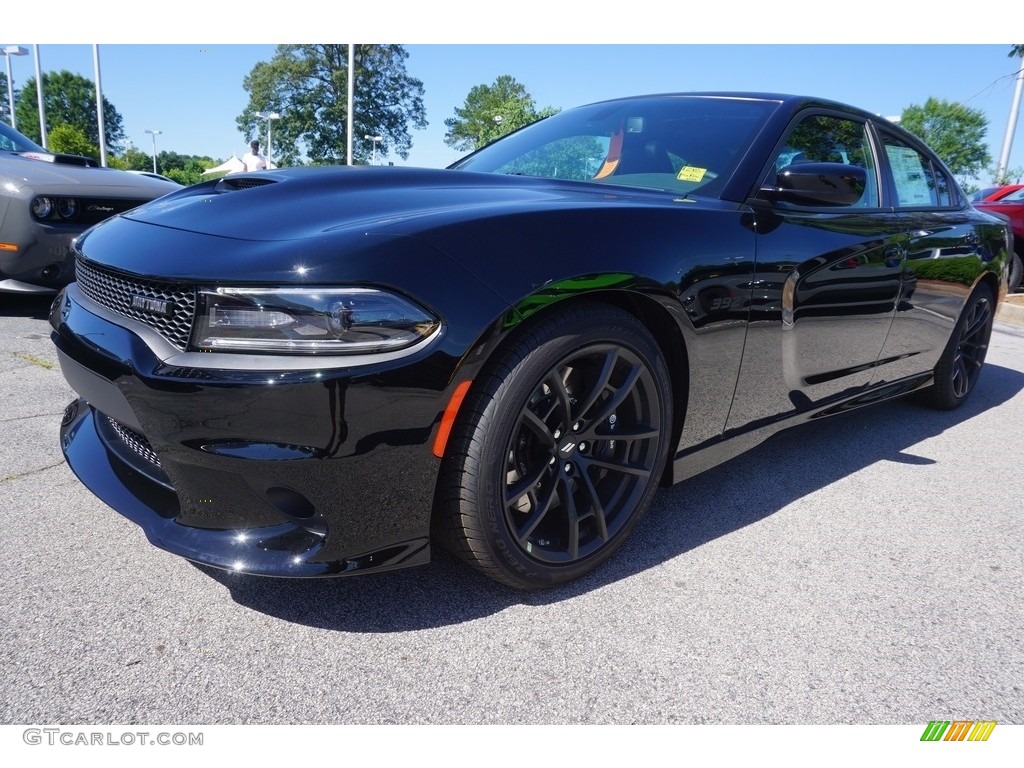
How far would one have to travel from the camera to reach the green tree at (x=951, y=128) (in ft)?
156

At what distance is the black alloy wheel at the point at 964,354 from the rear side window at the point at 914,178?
65cm

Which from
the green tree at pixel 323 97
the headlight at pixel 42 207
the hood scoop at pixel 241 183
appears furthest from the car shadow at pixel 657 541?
the green tree at pixel 323 97

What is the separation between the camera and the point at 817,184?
87.0 inches

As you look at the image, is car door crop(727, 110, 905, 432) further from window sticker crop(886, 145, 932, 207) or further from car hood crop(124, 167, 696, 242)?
car hood crop(124, 167, 696, 242)

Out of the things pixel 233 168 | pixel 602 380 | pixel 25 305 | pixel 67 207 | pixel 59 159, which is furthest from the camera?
pixel 233 168

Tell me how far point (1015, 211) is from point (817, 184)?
9.17 meters

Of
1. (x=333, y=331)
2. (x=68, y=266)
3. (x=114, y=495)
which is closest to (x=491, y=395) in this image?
(x=333, y=331)

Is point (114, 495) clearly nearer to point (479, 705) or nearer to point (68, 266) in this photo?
point (479, 705)

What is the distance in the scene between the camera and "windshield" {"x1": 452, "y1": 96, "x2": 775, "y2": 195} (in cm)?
241

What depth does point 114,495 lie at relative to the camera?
174 centimetres

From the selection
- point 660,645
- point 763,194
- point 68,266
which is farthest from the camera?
point 68,266

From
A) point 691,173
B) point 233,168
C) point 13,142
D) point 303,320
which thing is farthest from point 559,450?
point 233,168

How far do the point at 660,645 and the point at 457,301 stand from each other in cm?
98

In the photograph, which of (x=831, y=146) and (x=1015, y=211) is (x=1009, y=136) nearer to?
(x=1015, y=211)
